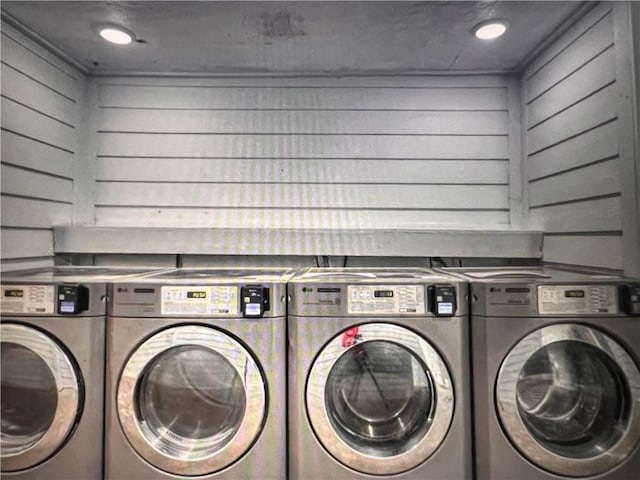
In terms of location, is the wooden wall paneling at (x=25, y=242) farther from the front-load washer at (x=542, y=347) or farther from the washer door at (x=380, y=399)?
the front-load washer at (x=542, y=347)

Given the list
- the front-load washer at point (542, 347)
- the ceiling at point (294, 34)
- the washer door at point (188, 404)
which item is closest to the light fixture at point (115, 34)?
the ceiling at point (294, 34)

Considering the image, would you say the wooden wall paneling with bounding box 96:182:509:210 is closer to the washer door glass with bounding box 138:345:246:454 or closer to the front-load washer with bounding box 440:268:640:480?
the front-load washer with bounding box 440:268:640:480

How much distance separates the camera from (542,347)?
1.41 meters

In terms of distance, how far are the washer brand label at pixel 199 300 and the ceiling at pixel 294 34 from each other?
1.42m

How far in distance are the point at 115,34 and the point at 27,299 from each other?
150cm

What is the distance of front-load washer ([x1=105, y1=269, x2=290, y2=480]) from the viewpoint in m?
1.39

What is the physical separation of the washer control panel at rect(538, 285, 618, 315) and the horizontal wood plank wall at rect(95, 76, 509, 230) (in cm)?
95

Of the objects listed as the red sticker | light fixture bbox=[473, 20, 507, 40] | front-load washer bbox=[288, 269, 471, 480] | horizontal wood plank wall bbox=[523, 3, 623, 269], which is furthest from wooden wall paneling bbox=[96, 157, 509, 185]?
the red sticker

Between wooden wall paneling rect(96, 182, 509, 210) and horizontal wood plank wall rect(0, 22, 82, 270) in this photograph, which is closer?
horizontal wood plank wall rect(0, 22, 82, 270)

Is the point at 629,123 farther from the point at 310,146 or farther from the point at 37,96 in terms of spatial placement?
the point at 37,96

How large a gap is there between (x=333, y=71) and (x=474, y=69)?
0.95 metres

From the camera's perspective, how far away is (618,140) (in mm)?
1587

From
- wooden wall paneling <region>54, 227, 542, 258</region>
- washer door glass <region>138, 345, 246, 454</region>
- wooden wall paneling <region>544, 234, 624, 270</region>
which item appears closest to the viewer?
washer door glass <region>138, 345, 246, 454</region>

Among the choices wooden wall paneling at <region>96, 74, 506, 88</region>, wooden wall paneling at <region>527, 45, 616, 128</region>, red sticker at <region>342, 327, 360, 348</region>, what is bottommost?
red sticker at <region>342, 327, 360, 348</region>
